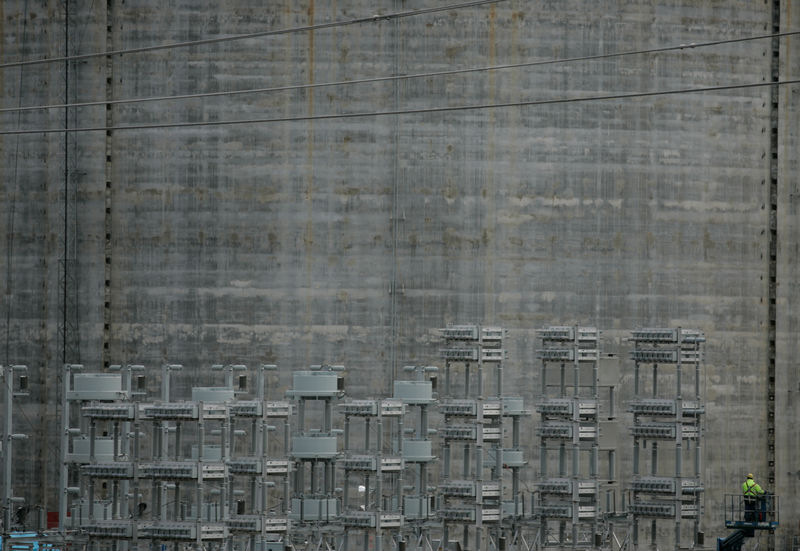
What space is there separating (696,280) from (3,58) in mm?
26024

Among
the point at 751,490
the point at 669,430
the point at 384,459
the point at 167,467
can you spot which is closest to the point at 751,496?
the point at 751,490

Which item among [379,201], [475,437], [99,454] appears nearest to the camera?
[99,454]

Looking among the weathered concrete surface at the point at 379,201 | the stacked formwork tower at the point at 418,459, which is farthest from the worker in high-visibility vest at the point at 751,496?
the stacked formwork tower at the point at 418,459

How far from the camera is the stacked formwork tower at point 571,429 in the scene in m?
44.2

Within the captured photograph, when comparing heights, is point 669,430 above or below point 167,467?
above

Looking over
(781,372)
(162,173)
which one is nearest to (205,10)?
(162,173)

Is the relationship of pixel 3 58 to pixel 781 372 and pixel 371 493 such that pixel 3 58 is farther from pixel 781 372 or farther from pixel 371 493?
pixel 781 372

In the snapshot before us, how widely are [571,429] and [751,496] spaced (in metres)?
6.29

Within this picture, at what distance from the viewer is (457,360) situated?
45438mm

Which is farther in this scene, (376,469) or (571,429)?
(571,429)

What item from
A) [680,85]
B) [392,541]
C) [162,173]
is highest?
[680,85]

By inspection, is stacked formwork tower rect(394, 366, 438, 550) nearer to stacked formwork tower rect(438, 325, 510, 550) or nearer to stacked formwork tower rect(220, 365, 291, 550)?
stacked formwork tower rect(438, 325, 510, 550)

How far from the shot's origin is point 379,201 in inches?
1984

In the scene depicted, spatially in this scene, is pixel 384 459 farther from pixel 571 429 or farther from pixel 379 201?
pixel 379 201
